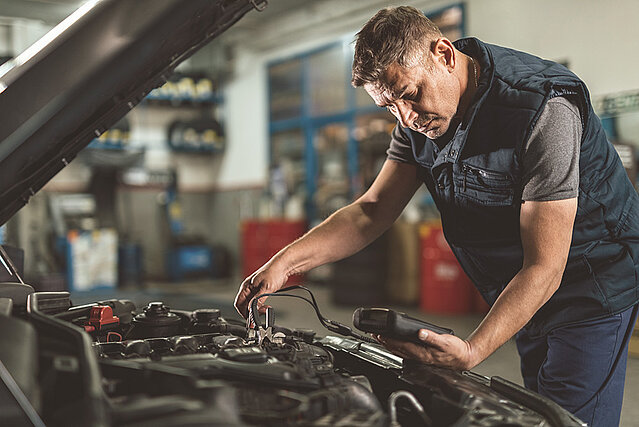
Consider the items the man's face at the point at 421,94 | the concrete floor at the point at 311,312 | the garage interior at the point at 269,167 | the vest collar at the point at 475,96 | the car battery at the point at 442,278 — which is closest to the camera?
the man's face at the point at 421,94

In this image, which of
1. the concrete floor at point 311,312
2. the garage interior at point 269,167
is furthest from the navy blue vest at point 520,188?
the garage interior at point 269,167

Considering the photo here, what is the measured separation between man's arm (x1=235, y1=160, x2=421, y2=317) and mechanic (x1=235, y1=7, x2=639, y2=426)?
36mm

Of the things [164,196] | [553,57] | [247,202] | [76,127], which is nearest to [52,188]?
[164,196]

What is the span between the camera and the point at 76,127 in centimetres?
124

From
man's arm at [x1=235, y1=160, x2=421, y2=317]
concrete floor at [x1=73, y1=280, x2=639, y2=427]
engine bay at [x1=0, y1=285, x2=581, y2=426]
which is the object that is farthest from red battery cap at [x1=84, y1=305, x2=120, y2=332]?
concrete floor at [x1=73, y1=280, x2=639, y2=427]

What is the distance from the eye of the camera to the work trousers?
1.39m

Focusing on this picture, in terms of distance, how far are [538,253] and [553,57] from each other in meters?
4.78

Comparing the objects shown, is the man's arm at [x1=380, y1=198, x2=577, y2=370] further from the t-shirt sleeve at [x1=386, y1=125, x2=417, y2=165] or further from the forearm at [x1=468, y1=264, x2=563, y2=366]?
the t-shirt sleeve at [x1=386, y1=125, x2=417, y2=165]

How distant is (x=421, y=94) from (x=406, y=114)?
0.07 metres

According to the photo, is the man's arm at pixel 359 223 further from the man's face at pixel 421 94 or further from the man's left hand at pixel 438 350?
the man's left hand at pixel 438 350

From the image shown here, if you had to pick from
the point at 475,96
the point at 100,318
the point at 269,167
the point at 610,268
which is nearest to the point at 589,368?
the point at 610,268

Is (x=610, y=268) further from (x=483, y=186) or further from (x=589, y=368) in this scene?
(x=483, y=186)

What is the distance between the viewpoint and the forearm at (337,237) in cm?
165

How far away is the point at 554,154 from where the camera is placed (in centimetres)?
126
